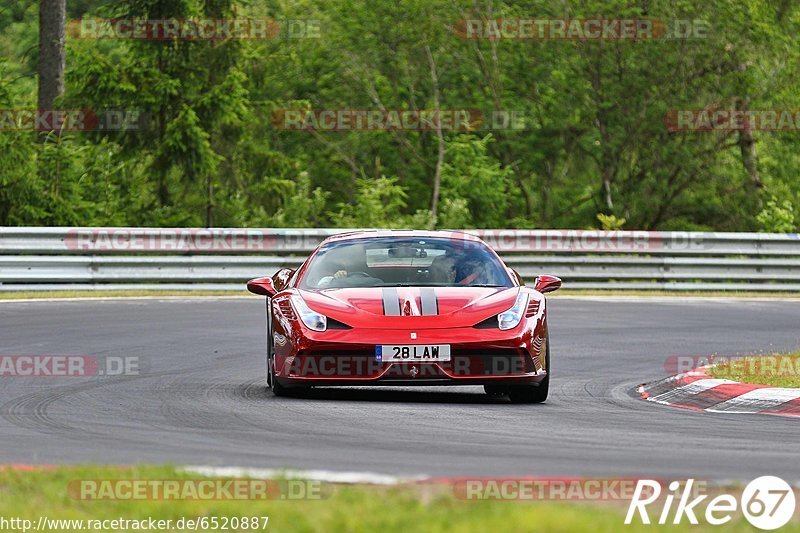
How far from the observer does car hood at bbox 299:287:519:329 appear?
1059 centimetres

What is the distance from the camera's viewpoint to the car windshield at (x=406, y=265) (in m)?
11.5

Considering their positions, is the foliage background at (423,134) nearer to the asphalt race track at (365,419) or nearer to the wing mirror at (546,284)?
the asphalt race track at (365,419)

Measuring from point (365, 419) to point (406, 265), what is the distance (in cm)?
276

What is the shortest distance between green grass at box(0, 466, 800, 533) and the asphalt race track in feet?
3.05

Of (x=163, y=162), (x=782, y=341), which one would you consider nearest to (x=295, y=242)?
(x=163, y=162)

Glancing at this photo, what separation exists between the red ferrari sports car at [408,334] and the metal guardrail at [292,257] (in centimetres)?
1146

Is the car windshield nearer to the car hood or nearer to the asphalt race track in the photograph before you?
the car hood

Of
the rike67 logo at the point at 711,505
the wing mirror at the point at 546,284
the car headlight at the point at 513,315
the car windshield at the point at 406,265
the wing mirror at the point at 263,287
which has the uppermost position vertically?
the car windshield at the point at 406,265

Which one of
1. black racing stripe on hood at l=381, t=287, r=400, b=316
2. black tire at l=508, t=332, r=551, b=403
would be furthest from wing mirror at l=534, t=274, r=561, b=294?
black racing stripe on hood at l=381, t=287, r=400, b=316

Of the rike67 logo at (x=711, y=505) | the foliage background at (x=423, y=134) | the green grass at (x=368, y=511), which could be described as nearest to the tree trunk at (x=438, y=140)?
the foliage background at (x=423, y=134)

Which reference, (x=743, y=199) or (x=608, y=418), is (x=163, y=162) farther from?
(x=608, y=418)

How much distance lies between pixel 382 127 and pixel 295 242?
1397 centimetres

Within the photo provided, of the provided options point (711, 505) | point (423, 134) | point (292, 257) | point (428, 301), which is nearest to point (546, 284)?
point (428, 301)

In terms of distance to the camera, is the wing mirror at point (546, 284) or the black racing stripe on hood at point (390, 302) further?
the wing mirror at point (546, 284)
